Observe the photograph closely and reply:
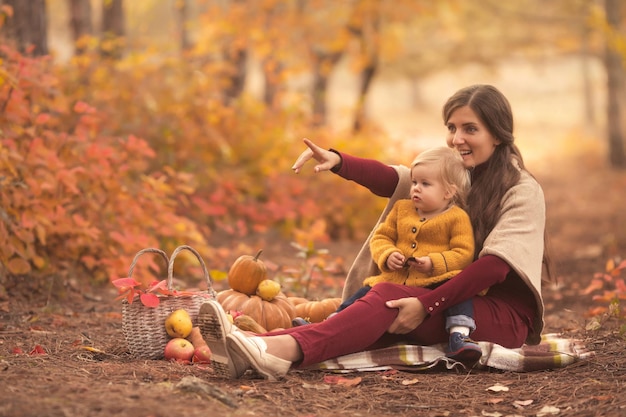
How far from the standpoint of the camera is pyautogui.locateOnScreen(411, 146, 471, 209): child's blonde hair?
3848 millimetres

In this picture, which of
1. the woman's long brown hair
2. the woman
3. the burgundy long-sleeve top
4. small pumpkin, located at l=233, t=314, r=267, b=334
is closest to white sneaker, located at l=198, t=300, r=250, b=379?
the woman

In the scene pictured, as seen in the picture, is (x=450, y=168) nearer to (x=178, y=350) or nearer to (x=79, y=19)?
(x=178, y=350)

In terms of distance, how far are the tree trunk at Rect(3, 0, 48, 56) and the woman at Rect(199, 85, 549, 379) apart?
3689 mm

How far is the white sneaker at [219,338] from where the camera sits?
3355mm

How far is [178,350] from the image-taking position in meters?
3.81

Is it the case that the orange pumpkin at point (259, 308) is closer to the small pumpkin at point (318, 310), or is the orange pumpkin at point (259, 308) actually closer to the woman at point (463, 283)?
the small pumpkin at point (318, 310)

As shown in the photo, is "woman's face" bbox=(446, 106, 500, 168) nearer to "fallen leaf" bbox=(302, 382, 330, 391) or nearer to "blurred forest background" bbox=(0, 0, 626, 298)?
"fallen leaf" bbox=(302, 382, 330, 391)

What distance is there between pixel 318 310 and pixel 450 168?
1253mm

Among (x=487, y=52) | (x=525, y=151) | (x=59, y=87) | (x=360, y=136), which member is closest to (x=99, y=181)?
(x=59, y=87)

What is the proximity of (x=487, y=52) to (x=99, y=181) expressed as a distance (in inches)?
698

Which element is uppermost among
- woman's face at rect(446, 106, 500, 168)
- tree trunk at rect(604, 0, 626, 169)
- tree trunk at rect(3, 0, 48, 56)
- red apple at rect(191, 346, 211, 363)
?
tree trunk at rect(604, 0, 626, 169)

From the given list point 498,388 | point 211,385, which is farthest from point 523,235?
point 211,385

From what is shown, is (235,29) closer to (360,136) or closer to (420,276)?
(360,136)

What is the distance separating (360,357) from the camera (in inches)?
149
